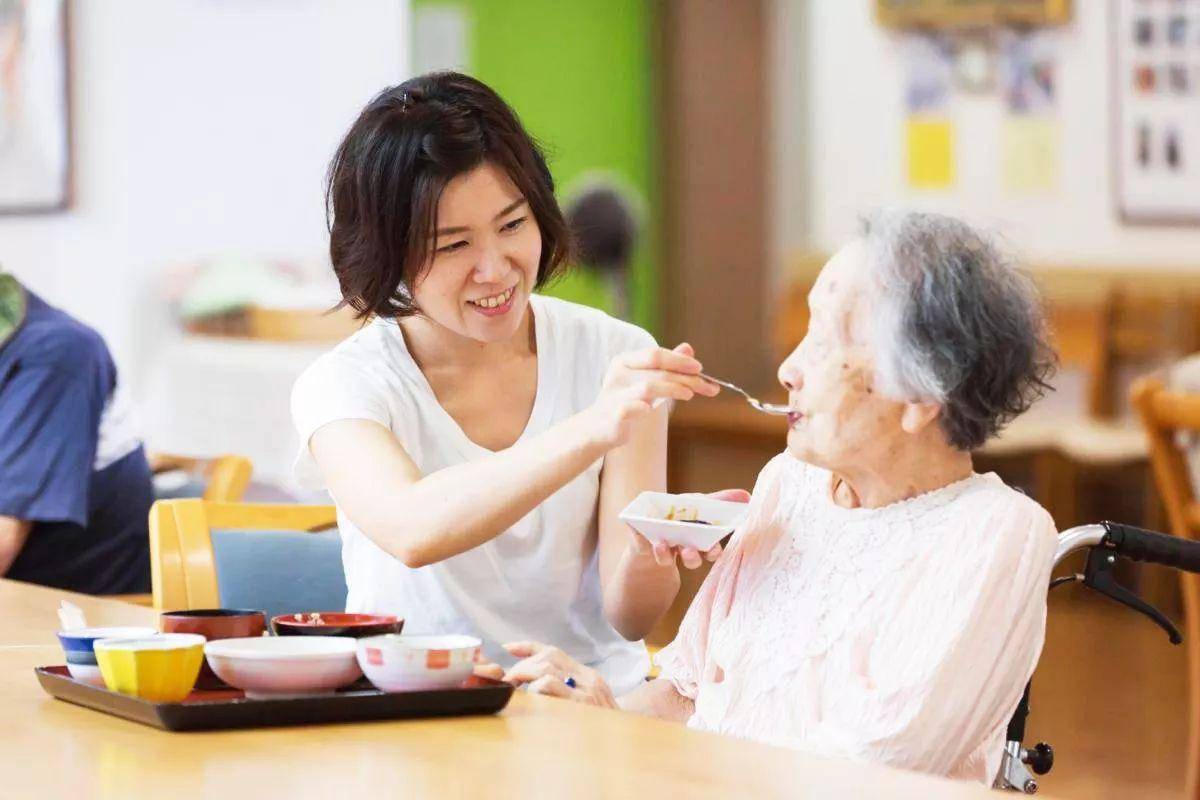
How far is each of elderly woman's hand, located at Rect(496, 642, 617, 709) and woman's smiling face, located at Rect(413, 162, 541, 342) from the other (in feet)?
1.50

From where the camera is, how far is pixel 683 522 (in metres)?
1.81

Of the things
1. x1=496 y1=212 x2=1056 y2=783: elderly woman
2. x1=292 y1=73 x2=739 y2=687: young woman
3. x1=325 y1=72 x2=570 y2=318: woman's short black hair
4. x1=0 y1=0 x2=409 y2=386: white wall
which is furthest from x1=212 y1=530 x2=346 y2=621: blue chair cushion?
x1=0 y1=0 x2=409 y2=386: white wall

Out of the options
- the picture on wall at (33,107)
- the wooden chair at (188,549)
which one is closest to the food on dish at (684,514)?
the wooden chair at (188,549)

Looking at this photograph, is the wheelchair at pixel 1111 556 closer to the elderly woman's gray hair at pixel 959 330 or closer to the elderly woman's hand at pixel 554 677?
the elderly woman's gray hair at pixel 959 330

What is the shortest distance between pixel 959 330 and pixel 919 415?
0.09m

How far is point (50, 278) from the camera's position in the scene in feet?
15.1

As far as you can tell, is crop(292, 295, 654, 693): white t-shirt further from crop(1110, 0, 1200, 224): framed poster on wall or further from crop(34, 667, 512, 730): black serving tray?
crop(1110, 0, 1200, 224): framed poster on wall

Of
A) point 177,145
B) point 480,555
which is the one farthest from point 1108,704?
point 480,555

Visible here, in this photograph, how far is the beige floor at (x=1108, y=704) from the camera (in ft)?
12.9

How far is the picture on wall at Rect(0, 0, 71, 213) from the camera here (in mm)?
4562

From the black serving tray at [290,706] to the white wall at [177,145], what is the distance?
3.13m

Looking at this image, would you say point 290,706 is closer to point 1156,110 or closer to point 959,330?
point 959,330

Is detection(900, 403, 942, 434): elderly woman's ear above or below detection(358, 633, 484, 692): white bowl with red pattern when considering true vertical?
above

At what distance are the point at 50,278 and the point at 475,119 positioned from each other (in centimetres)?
274
